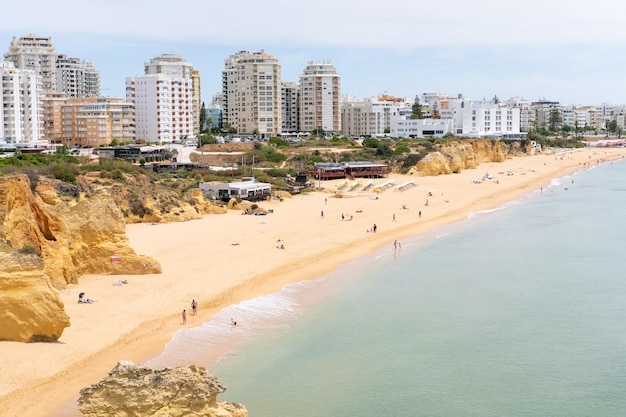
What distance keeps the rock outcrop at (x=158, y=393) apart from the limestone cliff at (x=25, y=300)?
17.5 feet

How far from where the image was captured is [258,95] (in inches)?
4178

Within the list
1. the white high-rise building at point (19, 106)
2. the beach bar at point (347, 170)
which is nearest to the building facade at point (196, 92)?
the white high-rise building at point (19, 106)

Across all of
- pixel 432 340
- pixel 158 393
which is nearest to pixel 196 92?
pixel 432 340

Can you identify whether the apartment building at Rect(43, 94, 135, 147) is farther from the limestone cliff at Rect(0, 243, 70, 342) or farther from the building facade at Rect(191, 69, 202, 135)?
the limestone cliff at Rect(0, 243, 70, 342)

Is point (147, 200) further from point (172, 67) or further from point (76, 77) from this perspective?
point (76, 77)

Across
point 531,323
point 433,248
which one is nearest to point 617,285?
point 531,323

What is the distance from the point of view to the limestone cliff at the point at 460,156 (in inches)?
2805

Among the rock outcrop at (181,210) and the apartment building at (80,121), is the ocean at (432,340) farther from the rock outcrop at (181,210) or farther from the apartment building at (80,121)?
the apartment building at (80,121)

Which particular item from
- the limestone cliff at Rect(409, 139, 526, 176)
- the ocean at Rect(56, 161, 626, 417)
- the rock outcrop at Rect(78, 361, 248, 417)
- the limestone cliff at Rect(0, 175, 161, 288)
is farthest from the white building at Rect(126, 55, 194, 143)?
the rock outcrop at Rect(78, 361, 248, 417)

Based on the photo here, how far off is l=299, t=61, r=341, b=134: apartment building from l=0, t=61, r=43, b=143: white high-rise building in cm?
4676

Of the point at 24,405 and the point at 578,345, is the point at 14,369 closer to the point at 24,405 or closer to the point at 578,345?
the point at 24,405

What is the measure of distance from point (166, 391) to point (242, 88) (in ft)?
321

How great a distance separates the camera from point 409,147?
285ft

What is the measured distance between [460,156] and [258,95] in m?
37.9
